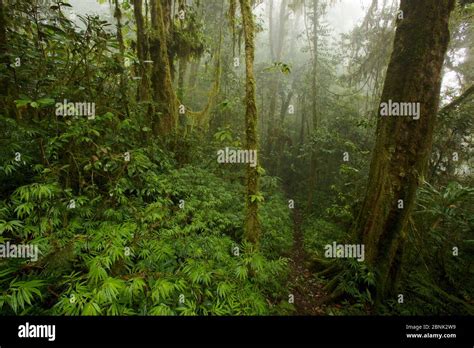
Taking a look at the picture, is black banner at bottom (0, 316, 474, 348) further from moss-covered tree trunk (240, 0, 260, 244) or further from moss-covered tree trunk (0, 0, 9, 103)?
moss-covered tree trunk (0, 0, 9, 103)

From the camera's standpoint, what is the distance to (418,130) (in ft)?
15.6

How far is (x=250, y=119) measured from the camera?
15.3ft

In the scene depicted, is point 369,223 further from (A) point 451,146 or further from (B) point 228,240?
(A) point 451,146

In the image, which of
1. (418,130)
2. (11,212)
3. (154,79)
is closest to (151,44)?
(154,79)

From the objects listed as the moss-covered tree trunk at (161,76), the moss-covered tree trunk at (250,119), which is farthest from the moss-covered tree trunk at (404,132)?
the moss-covered tree trunk at (161,76)

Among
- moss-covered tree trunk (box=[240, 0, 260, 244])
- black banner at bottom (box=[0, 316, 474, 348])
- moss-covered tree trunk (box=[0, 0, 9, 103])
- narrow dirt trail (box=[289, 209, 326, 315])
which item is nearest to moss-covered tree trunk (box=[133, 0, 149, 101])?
moss-covered tree trunk (box=[0, 0, 9, 103])

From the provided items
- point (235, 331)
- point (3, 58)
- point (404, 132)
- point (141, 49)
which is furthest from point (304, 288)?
point (3, 58)

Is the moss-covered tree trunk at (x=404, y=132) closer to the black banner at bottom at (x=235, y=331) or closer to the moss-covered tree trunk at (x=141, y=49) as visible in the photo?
the black banner at bottom at (x=235, y=331)

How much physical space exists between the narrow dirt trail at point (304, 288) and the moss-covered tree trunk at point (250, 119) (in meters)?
1.54

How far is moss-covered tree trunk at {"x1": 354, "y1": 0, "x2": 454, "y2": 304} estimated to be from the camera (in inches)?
183

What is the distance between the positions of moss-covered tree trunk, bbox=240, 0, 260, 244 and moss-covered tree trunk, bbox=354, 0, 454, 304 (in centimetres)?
236

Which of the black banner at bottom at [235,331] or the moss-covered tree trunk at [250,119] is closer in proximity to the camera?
the black banner at bottom at [235,331]

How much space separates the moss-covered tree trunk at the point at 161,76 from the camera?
7.02 metres

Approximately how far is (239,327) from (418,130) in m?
4.45
